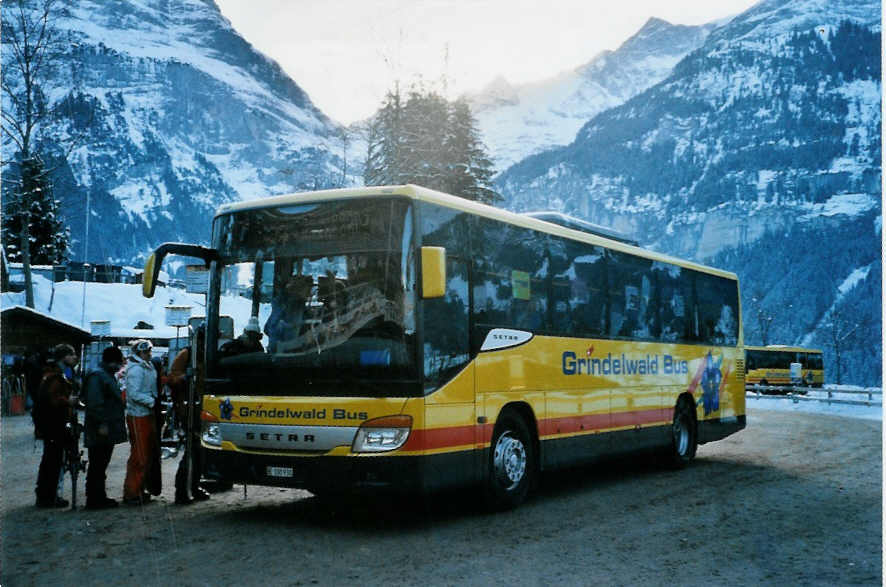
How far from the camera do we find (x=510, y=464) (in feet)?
31.6

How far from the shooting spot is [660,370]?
1360 cm

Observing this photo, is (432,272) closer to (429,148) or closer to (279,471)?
(279,471)

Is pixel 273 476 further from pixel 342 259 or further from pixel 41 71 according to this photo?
pixel 41 71

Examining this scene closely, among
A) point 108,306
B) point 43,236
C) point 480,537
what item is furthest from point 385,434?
point 43,236

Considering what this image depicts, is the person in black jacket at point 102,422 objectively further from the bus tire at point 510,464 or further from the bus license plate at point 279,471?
the bus tire at point 510,464

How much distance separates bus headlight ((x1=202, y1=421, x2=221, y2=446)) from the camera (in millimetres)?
8891

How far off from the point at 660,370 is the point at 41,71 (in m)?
27.8

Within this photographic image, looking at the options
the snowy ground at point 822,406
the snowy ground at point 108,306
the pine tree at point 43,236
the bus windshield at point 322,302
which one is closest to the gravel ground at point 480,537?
the bus windshield at point 322,302

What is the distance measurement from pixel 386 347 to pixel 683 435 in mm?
7788

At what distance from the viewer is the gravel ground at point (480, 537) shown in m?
6.76

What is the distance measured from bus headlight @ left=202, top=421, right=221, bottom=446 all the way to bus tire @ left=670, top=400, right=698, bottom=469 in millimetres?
7524

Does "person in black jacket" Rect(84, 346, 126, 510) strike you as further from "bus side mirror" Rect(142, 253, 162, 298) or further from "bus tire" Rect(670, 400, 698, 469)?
"bus tire" Rect(670, 400, 698, 469)

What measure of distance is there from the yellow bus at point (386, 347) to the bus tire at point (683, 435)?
370 centimetres

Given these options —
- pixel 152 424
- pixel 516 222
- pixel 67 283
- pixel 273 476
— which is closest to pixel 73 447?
pixel 152 424
